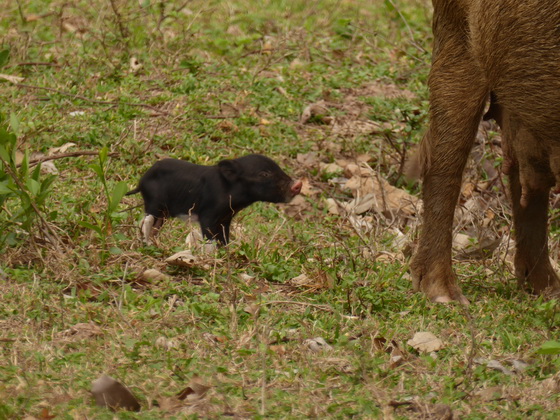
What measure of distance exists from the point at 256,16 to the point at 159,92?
7.62 ft

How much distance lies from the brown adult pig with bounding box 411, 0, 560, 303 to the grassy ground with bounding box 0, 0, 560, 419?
207mm

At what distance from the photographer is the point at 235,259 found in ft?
16.4

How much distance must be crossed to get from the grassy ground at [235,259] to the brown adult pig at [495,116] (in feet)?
0.68

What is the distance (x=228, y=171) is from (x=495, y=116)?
1343mm

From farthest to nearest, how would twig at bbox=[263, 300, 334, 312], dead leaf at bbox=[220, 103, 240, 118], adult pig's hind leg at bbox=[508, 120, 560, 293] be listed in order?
dead leaf at bbox=[220, 103, 240, 118]
adult pig's hind leg at bbox=[508, 120, 560, 293]
twig at bbox=[263, 300, 334, 312]

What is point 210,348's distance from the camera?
12.8ft

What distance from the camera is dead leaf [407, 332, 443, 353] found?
412 centimetres

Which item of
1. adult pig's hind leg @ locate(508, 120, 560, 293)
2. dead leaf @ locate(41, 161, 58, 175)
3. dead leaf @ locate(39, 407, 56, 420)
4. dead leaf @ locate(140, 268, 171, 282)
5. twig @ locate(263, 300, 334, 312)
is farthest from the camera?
dead leaf @ locate(41, 161, 58, 175)

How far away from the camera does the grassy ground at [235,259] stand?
3.61 metres

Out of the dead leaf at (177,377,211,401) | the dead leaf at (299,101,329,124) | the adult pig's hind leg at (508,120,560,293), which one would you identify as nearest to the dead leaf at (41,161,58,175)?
the dead leaf at (299,101,329,124)

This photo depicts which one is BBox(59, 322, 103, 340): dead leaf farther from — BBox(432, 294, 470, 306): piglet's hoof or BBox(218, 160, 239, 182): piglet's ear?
BBox(432, 294, 470, 306): piglet's hoof

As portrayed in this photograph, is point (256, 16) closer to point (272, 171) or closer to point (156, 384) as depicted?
point (272, 171)

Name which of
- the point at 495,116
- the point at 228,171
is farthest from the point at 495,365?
the point at 228,171

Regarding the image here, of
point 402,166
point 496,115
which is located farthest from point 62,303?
point 402,166
